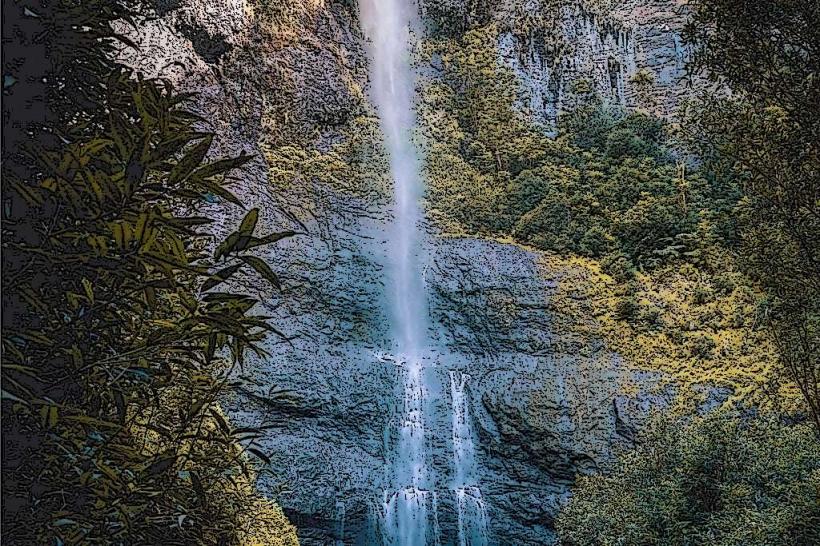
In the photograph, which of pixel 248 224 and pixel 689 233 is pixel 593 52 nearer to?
pixel 689 233

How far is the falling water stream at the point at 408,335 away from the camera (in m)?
10.4

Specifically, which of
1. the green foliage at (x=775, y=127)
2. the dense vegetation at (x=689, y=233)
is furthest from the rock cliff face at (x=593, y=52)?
the green foliage at (x=775, y=127)

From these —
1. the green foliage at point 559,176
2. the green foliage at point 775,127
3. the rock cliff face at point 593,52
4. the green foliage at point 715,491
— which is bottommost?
the green foliage at point 715,491

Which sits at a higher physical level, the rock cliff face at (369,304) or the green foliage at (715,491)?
the rock cliff face at (369,304)

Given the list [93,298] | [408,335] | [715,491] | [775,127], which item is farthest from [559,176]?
[93,298]

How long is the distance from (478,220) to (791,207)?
10.3 m

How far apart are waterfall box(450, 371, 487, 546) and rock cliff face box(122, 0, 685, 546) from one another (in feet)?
0.48

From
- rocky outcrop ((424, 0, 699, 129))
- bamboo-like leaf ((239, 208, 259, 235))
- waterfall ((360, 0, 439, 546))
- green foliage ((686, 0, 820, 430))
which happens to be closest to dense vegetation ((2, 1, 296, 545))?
bamboo-like leaf ((239, 208, 259, 235))

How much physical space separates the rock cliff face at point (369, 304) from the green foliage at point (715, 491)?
2979 millimetres

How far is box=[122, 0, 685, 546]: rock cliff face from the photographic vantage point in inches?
408

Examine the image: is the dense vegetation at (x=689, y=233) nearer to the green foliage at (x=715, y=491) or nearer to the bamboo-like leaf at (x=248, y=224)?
the green foliage at (x=715, y=491)

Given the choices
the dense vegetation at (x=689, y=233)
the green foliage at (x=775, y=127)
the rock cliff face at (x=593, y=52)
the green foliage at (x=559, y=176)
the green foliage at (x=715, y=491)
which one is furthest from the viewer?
the rock cliff face at (x=593, y=52)

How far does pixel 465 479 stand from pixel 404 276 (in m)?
4.12

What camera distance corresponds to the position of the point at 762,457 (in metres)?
6.37
